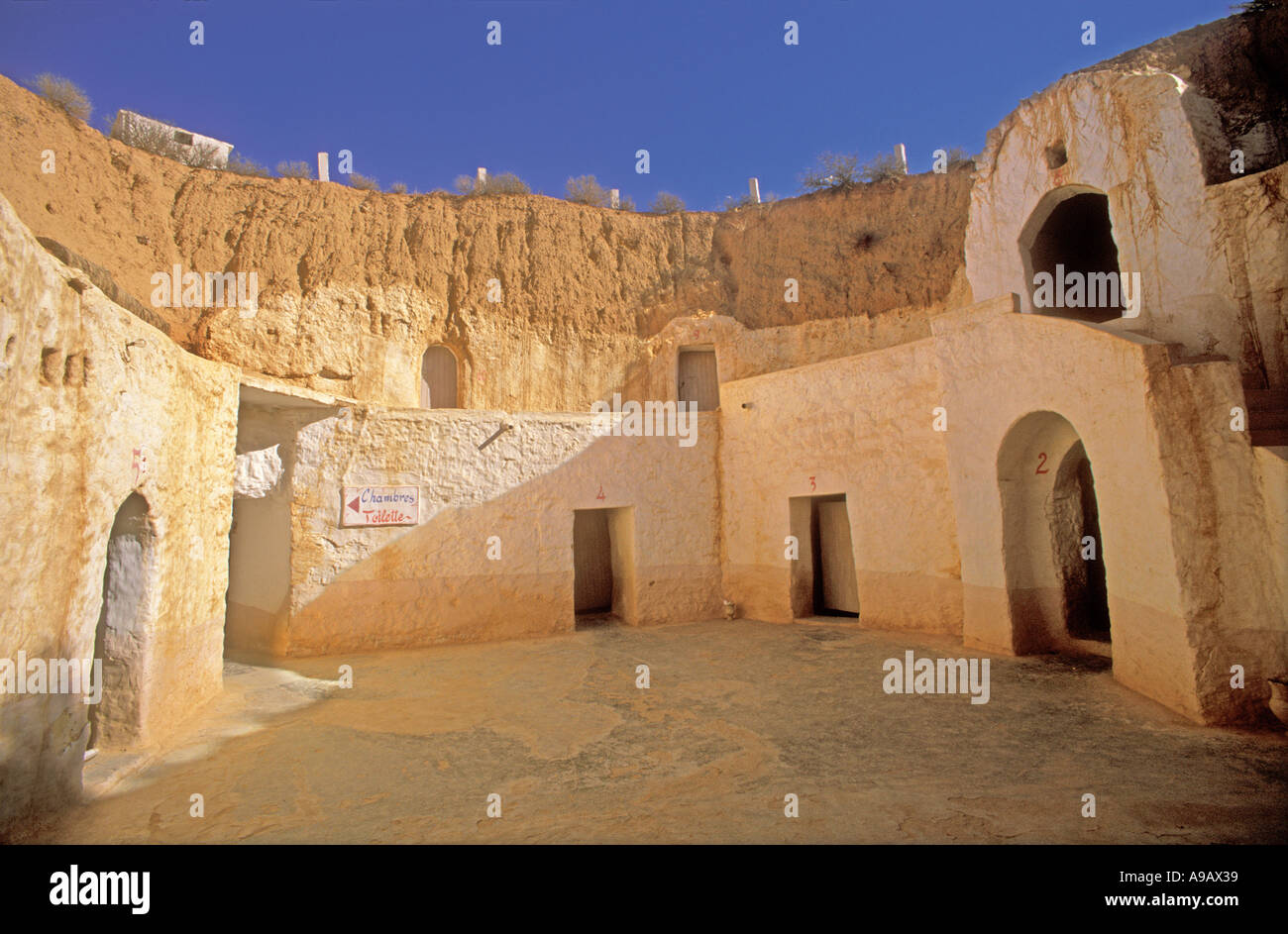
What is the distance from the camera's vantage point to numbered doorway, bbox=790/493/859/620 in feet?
32.7

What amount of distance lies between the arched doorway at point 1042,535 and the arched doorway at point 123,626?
7.99 m

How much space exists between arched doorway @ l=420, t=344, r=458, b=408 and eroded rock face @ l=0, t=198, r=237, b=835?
985cm

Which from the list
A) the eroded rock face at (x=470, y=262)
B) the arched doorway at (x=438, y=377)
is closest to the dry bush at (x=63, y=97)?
the eroded rock face at (x=470, y=262)

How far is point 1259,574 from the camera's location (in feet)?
15.9

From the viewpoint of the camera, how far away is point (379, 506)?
343 inches

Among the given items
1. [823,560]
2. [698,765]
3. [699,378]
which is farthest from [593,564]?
[698,765]
